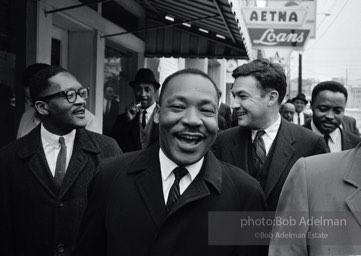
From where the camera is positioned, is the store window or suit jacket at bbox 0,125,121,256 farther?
the store window

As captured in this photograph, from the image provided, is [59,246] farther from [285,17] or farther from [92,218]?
[285,17]

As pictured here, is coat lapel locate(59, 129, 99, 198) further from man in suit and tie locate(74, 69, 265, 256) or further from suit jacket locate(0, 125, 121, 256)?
man in suit and tie locate(74, 69, 265, 256)

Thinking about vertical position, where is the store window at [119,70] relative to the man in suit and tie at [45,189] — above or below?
above

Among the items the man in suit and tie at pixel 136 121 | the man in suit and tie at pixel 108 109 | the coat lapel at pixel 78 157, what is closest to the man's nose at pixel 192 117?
the coat lapel at pixel 78 157

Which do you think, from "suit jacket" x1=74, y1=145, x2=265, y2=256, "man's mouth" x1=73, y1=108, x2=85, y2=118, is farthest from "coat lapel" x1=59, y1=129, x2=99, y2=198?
"suit jacket" x1=74, y1=145, x2=265, y2=256

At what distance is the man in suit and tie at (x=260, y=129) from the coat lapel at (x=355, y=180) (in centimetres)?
140

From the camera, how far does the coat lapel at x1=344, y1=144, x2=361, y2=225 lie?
2074 millimetres

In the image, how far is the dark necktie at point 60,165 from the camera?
332cm

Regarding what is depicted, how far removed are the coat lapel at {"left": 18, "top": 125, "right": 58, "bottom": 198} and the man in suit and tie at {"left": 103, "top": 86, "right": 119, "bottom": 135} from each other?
20.1ft

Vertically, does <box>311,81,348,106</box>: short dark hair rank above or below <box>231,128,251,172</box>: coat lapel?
above

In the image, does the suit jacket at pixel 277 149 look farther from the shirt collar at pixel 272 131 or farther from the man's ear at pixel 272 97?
the man's ear at pixel 272 97

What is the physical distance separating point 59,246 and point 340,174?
183 cm

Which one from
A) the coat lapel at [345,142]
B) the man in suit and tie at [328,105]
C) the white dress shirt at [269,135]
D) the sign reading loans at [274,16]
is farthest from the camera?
the sign reading loans at [274,16]

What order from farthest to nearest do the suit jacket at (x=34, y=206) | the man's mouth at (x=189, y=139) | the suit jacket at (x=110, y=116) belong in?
the suit jacket at (x=110, y=116), the suit jacket at (x=34, y=206), the man's mouth at (x=189, y=139)
